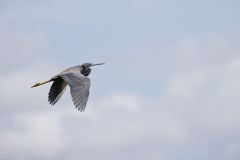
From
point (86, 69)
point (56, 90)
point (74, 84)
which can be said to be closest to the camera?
point (74, 84)

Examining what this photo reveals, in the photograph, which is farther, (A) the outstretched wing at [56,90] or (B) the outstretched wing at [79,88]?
(A) the outstretched wing at [56,90]

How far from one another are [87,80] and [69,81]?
0.54 m

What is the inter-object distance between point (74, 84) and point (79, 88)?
36 cm

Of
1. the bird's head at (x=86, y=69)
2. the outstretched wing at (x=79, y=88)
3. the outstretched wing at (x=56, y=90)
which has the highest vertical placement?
the bird's head at (x=86, y=69)

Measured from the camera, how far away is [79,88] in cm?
2466

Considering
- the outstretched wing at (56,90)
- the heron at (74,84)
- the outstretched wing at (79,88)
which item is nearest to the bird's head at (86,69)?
the heron at (74,84)

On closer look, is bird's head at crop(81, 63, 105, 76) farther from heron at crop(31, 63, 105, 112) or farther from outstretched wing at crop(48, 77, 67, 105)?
outstretched wing at crop(48, 77, 67, 105)

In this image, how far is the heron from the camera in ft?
79.4

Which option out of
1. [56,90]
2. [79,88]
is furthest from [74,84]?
[56,90]

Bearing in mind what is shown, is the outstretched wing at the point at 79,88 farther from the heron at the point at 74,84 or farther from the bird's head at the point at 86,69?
the bird's head at the point at 86,69

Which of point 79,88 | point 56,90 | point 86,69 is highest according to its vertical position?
point 86,69

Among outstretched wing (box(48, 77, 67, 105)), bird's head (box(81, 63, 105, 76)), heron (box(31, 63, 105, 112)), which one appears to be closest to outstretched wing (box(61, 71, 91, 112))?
heron (box(31, 63, 105, 112))

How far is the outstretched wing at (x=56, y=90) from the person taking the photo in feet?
89.6

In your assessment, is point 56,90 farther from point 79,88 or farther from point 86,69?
point 79,88
